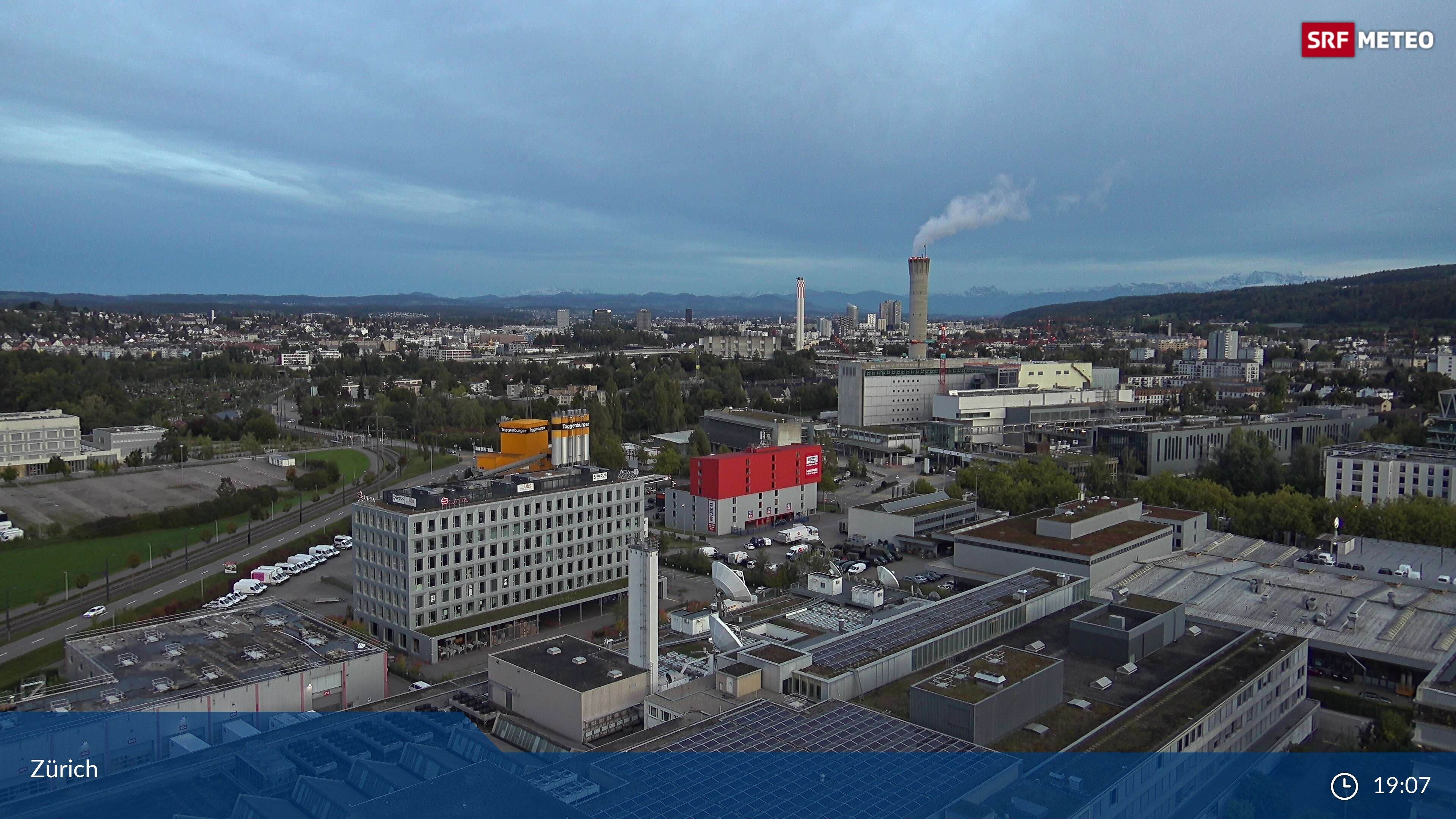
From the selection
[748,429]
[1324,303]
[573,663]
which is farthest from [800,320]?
[573,663]

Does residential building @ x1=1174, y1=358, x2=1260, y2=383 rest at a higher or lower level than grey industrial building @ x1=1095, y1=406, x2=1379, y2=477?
higher

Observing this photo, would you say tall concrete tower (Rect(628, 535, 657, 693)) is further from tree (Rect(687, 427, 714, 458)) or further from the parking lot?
tree (Rect(687, 427, 714, 458))

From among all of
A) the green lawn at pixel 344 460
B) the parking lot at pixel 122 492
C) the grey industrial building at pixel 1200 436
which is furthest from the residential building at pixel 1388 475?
the parking lot at pixel 122 492

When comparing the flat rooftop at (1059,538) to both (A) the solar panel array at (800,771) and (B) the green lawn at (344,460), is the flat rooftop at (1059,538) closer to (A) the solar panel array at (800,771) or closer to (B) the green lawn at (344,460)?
(A) the solar panel array at (800,771)

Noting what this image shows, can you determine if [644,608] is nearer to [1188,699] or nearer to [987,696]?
[987,696]

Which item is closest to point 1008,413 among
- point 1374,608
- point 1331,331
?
point 1374,608

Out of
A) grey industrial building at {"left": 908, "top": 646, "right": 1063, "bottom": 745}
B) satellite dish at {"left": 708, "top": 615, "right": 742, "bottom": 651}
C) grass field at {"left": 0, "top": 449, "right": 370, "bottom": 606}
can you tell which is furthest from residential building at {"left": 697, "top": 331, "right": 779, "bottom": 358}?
grey industrial building at {"left": 908, "top": 646, "right": 1063, "bottom": 745}
